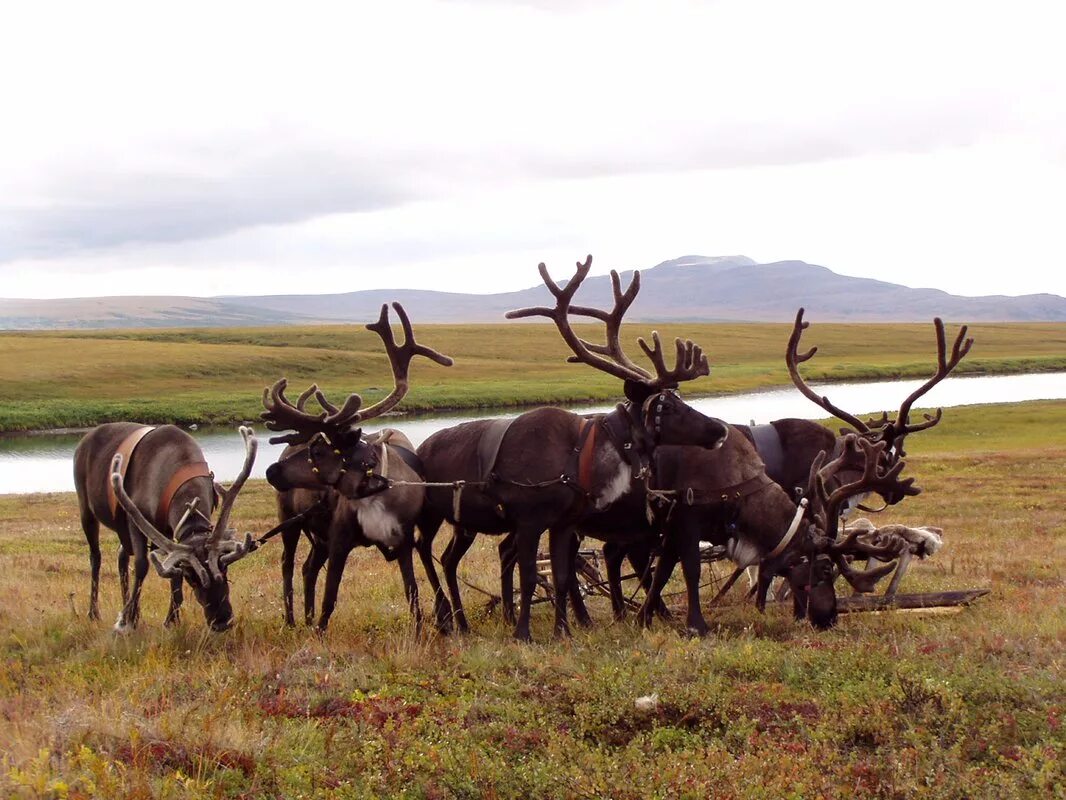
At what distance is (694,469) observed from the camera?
10750mm

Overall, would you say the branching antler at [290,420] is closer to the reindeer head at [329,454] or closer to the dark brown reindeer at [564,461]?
the reindeer head at [329,454]

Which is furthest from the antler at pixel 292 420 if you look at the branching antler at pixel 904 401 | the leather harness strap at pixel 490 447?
the branching antler at pixel 904 401

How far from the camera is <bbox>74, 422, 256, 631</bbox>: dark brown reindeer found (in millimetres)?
9500

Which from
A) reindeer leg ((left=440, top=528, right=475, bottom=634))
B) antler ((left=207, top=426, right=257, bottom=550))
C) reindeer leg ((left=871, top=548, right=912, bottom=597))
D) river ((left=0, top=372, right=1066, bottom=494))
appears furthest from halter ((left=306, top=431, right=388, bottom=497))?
river ((left=0, top=372, right=1066, bottom=494))

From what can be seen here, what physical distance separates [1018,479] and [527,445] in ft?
76.4

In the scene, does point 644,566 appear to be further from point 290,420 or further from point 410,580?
point 290,420

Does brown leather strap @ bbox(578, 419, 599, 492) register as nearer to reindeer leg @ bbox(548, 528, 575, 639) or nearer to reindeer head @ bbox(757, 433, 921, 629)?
reindeer leg @ bbox(548, 528, 575, 639)

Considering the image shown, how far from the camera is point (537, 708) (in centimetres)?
765

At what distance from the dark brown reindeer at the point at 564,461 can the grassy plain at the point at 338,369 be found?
3391 cm

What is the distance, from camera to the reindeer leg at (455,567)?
10664 millimetres

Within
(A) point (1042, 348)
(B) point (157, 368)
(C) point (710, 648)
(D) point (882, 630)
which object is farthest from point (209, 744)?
(A) point (1042, 348)

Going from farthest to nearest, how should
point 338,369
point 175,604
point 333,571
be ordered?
1. point 338,369
2. point 333,571
3. point 175,604

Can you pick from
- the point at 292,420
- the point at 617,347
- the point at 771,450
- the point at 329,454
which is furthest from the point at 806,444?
the point at 292,420

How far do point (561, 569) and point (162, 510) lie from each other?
13.2 feet
